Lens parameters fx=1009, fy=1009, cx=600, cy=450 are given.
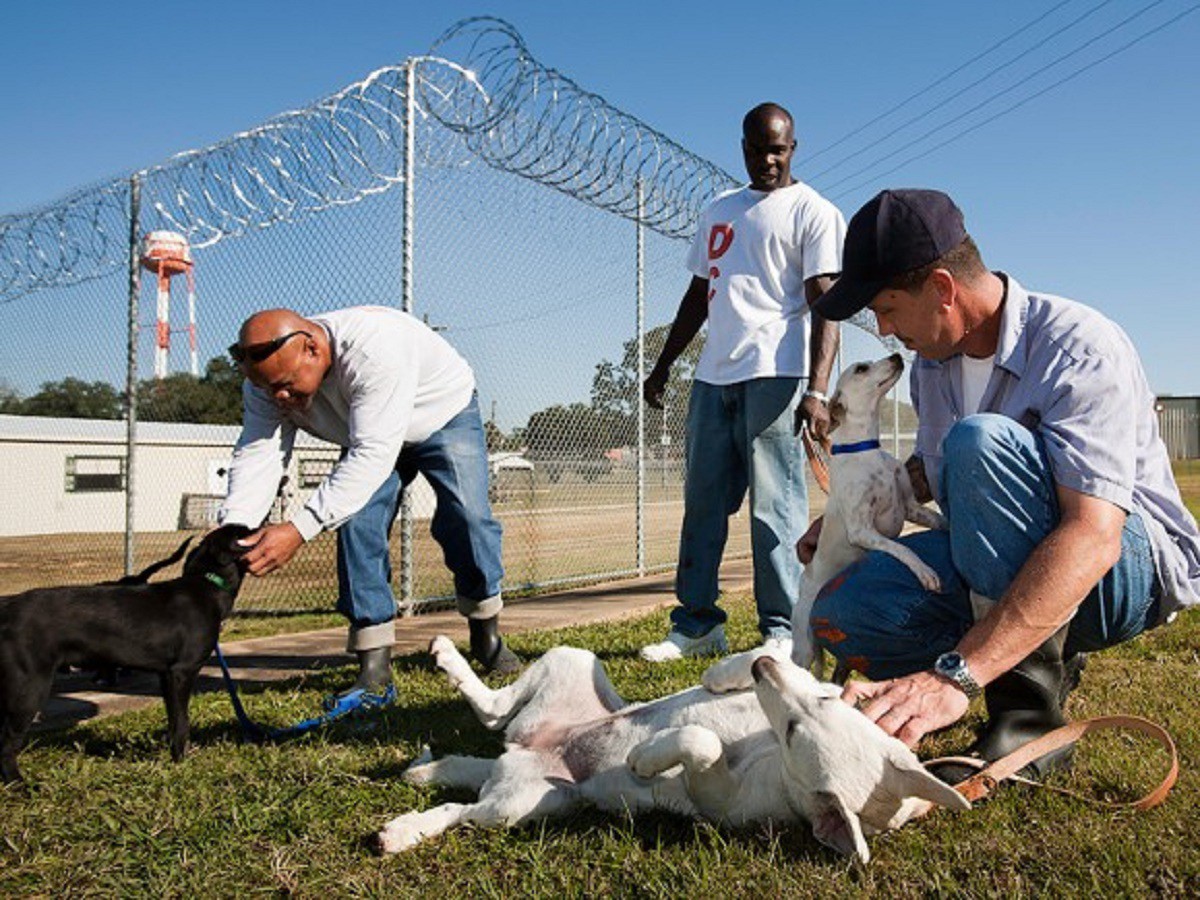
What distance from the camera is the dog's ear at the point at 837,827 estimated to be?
80.8 inches

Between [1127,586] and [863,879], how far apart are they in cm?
100

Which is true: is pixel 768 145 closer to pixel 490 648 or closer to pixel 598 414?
pixel 490 648

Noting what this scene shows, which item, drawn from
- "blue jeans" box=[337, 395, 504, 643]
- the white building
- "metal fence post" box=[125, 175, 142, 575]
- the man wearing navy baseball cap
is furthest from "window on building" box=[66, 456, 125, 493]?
the man wearing navy baseball cap

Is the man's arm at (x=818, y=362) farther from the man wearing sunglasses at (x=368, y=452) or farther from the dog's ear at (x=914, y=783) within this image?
the dog's ear at (x=914, y=783)

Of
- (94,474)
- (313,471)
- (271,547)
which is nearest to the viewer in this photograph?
(271,547)

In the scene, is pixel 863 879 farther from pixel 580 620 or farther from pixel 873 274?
pixel 580 620

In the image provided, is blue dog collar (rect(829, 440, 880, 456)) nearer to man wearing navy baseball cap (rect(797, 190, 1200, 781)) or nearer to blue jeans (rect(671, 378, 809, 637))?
man wearing navy baseball cap (rect(797, 190, 1200, 781))

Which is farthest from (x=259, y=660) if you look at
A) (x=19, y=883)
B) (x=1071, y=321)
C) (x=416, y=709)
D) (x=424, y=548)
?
(x=424, y=548)

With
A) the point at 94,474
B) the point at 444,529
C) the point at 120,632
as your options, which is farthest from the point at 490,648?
the point at 94,474

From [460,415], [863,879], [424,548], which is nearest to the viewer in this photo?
[863,879]

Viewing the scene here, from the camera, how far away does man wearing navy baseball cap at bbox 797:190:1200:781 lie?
224 centimetres

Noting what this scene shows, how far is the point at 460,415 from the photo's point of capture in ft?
14.6

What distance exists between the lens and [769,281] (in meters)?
4.68

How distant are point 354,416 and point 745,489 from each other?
2.02 metres
